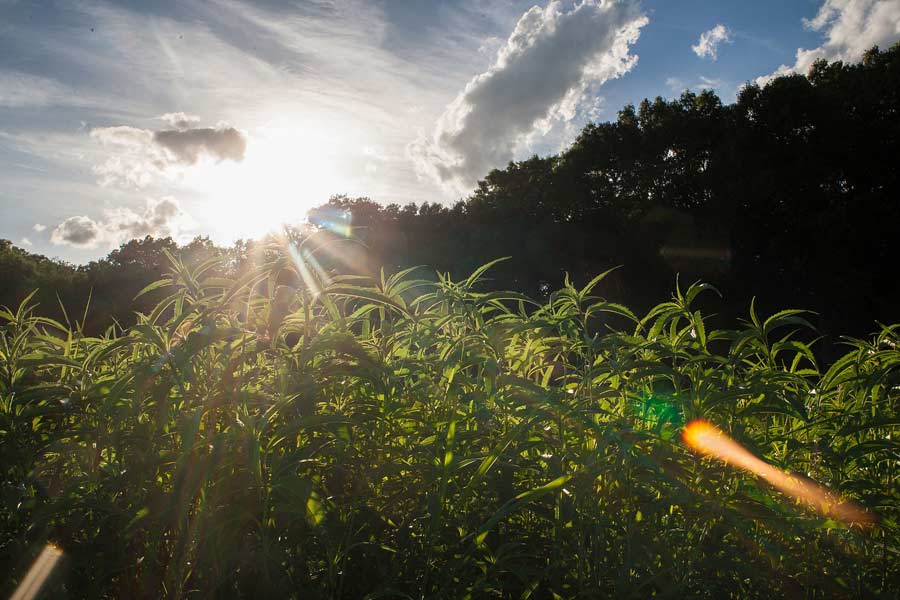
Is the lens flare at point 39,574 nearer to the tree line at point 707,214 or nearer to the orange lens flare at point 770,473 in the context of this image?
the orange lens flare at point 770,473

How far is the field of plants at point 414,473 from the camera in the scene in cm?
120

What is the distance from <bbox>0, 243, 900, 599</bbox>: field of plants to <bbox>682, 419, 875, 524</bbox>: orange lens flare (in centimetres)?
2

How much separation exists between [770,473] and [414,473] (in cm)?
73

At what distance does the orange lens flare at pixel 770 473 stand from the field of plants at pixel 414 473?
0.06 feet

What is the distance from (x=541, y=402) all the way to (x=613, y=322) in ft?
58.0

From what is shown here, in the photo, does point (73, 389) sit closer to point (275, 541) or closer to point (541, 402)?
point (275, 541)

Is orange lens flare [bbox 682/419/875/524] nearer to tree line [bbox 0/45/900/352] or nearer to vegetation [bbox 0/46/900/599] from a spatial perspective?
vegetation [bbox 0/46/900/599]

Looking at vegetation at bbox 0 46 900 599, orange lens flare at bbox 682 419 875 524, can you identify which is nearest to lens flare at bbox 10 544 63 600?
vegetation at bbox 0 46 900 599

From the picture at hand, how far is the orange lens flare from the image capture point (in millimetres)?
1205

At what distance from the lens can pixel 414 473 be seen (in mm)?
1347

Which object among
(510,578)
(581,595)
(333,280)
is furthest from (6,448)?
(581,595)

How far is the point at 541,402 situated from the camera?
1257mm

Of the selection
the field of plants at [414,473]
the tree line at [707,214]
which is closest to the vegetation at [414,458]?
the field of plants at [414,473]

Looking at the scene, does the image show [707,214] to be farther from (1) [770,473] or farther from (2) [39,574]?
(2) [39,574]
